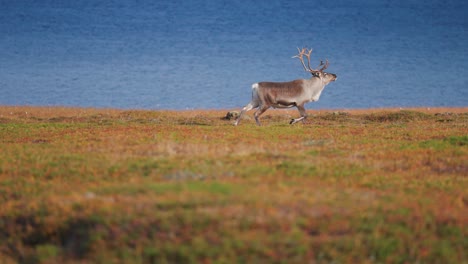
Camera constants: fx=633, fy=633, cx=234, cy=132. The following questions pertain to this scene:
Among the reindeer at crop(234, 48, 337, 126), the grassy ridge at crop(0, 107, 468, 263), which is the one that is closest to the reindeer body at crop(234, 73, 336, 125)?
the reindeer at crop(234, 48, 337, 126)

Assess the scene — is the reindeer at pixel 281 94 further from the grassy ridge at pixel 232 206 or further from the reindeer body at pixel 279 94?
the grassy ridge at pixel 232 206

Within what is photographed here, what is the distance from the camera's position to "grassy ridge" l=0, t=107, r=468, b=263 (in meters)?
9.45

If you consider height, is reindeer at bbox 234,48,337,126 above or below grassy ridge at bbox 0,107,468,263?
above

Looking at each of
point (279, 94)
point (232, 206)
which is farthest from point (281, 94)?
point (232, 206)

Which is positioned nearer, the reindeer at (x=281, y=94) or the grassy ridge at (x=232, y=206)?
the grassy ridge at (x=232, y=206)

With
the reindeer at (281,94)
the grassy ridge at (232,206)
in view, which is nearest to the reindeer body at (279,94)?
the reindeer at (281,94)

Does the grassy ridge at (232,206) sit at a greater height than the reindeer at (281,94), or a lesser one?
lesser

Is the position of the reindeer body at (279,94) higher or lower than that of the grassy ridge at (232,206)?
higher

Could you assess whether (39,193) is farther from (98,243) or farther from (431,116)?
(431,116)

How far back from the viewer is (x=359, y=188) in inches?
491

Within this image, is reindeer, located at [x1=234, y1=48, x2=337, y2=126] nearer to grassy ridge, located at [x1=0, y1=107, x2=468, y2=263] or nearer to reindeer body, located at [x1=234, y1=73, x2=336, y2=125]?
reindeer body, located at [x1=234, y1=73, x2=336, y2=125]

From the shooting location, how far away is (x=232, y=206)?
33.6 ft

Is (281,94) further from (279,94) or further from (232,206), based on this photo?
(232,206)

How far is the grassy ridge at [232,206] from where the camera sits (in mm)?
9445
